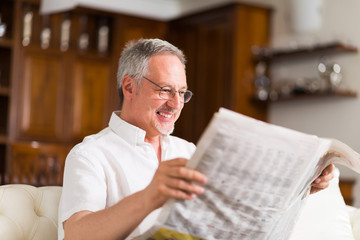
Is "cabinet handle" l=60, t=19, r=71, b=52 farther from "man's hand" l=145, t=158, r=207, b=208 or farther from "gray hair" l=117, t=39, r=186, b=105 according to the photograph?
"man's hand" l=145, t=158, r=207, b=208

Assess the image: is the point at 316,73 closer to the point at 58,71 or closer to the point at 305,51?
the point at 305,51

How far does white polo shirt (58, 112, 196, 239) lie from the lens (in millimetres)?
1445

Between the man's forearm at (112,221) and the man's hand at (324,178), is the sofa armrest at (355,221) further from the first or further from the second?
the man's forearm at (112,221)

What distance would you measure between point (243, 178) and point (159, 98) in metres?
0.57

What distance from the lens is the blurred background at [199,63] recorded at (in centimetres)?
491

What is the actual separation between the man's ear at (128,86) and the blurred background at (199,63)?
3.01m

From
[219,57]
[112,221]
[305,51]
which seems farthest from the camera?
[219,57]

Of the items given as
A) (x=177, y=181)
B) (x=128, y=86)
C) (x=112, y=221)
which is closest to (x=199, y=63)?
(x=128, y=86)

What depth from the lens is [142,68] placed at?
1726 millimetres

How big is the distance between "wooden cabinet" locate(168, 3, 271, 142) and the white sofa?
130 inches

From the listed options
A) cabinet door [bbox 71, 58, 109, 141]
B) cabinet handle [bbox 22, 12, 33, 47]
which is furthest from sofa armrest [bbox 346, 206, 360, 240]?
cabinet handle [bbox 22, 12, 33, 47]

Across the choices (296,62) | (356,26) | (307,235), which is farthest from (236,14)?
(307,235)

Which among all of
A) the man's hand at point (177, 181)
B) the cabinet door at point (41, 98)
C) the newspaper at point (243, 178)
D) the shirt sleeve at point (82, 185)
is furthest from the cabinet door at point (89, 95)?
the man's hand at point (177, 181)

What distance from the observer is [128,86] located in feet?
5.83
